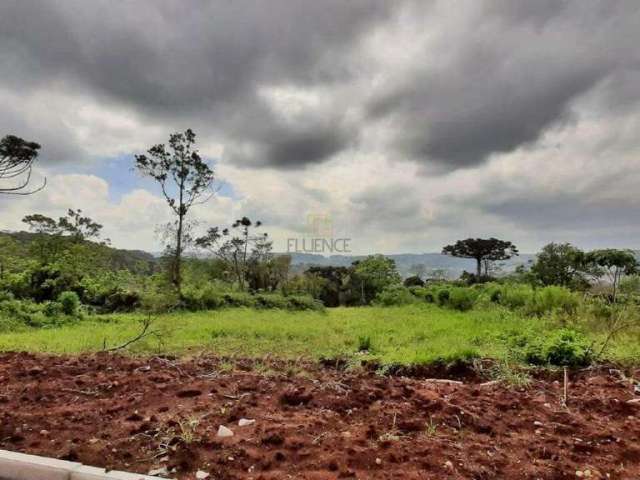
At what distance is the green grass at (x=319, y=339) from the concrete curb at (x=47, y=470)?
3307 millimetres

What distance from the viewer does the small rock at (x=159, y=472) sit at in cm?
243

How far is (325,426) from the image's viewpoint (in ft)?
9.52

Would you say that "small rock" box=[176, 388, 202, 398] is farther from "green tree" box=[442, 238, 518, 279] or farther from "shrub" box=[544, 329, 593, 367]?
"green tree" box=[442, 238, 518, 279]

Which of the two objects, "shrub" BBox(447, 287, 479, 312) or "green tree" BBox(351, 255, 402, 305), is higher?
"green tree" BBox(351, 255, 402, 305)

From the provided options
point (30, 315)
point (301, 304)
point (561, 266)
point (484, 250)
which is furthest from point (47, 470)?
point (484, 250)

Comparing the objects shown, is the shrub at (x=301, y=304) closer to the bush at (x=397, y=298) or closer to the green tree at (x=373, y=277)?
the bush at (x=397, y=298)

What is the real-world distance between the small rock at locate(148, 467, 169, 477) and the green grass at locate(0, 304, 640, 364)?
309 centimetres

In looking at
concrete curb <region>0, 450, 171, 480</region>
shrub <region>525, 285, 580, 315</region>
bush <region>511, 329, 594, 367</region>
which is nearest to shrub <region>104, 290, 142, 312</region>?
shrub <region>525, 285, 580, 315</region>

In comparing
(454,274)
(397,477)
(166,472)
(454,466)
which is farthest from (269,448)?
(454,274)

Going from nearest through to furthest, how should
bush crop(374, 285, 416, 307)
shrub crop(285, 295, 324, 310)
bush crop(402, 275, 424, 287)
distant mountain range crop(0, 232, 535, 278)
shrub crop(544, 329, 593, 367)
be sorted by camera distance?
shrub crop(544, 329, 593, 367), shrub crop(285, 295, 324, 310), bush crop(374, 285, 416, 307), distant mountain range crop(0, 232, 535, 278), bush crop(402, 275, 424, 287)

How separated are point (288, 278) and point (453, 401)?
1911 centimetres

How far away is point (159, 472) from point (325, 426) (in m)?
1.03

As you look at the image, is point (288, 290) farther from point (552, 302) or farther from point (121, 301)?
point (552, 302)

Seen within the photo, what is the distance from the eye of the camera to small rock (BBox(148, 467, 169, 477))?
2426 millimetres
